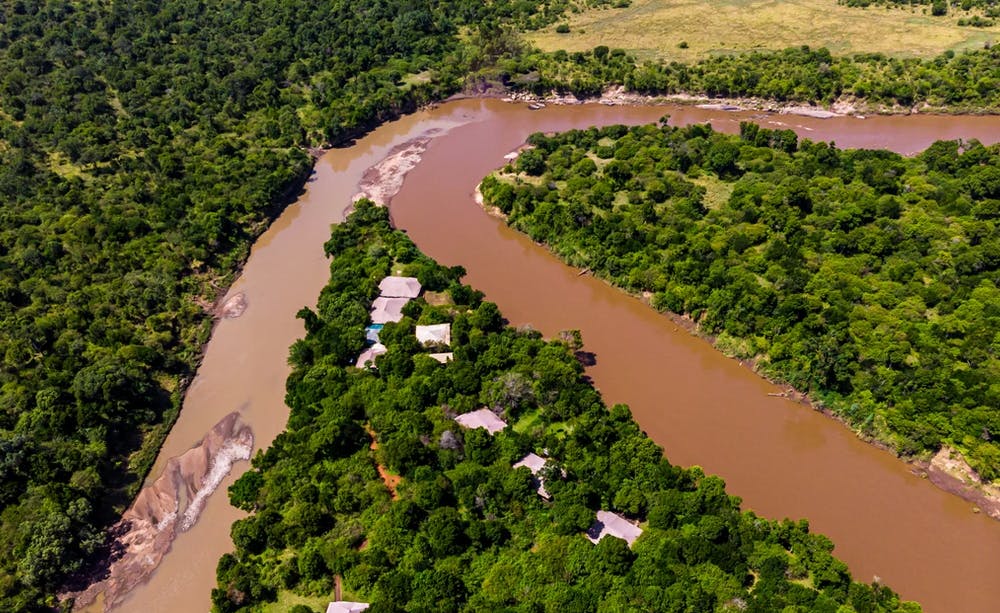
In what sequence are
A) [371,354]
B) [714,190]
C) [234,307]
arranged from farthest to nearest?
[714,190] < [234,307] < [371,354]

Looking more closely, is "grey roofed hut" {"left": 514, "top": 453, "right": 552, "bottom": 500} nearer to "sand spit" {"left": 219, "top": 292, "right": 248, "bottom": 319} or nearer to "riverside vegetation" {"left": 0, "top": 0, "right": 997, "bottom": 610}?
"riverside vegetation" {"left": 0, "top": 0, "right": 997, "bottom": 610}

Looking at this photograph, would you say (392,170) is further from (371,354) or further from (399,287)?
(371,354)

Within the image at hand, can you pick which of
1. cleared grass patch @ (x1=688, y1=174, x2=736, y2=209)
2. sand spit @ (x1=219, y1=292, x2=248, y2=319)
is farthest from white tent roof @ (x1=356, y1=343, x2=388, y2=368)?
cleared grass patch @ (x1=688, y1=174, x2=736, y2=209)

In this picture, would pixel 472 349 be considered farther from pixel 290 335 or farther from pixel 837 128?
pixel 837 128

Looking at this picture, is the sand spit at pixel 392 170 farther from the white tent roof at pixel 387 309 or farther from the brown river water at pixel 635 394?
the white tent roof at pixel 387 309

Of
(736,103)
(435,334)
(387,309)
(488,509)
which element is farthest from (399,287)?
(736,103)

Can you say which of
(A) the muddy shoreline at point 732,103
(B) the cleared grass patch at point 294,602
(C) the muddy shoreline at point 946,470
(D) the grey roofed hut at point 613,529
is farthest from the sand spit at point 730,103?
(B) the cleared grass patch at point 294,602
